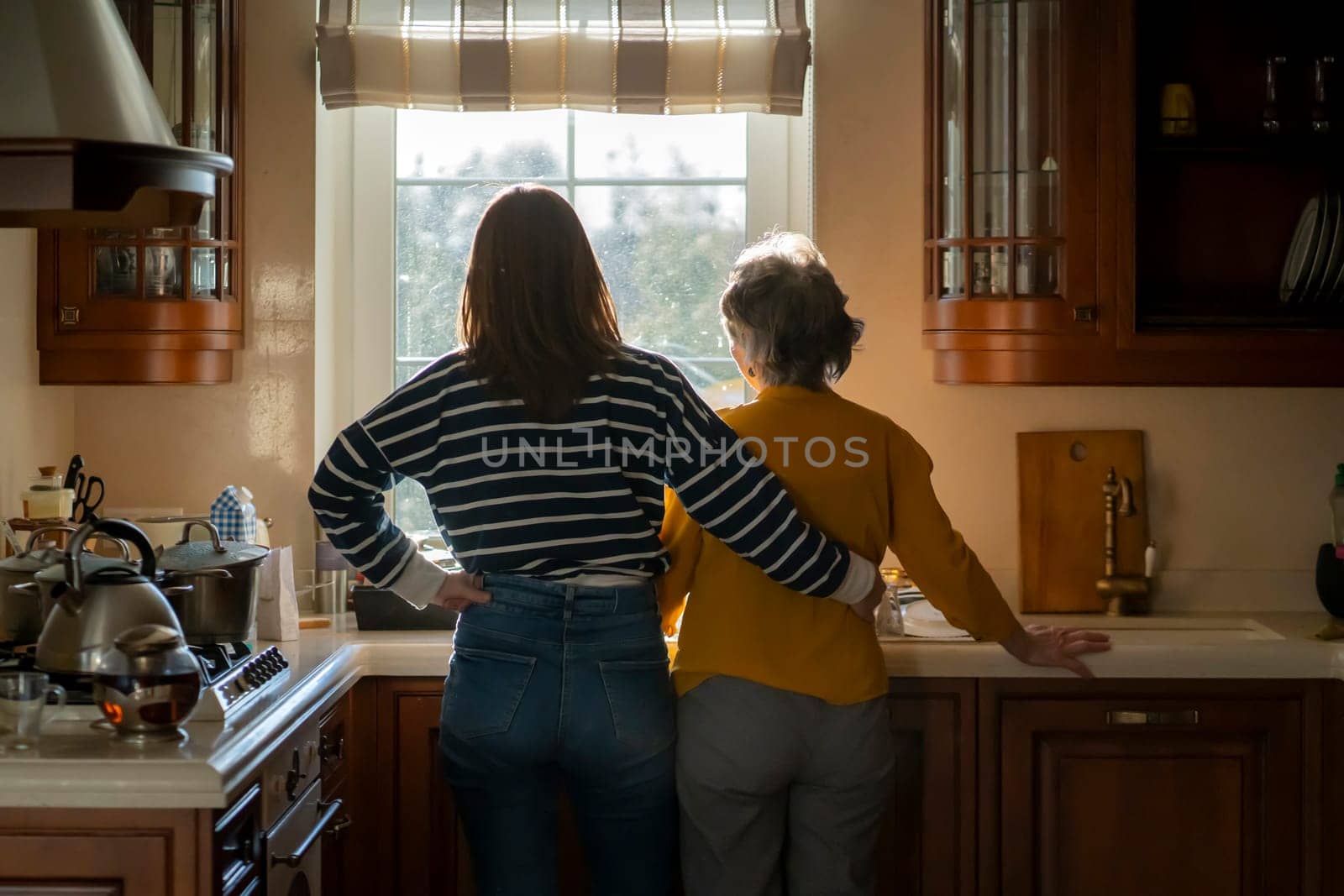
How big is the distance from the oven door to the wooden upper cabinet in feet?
3.02

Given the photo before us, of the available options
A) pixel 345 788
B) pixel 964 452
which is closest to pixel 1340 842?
pixel 964 452

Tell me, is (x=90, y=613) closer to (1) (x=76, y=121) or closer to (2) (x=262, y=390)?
(1) (x=76, y=121)

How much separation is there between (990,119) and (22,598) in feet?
5.76

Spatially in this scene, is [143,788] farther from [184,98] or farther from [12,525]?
[184,98]

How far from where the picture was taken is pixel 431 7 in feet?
8.95

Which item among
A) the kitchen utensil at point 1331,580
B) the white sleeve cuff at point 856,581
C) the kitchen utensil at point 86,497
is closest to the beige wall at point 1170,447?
the kitchen utensil at point 1331,580

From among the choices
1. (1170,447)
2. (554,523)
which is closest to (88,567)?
(554,523)

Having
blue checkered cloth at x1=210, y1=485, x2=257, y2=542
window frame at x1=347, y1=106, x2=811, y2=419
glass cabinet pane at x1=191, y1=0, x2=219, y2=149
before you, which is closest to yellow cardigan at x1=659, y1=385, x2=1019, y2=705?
blue checkered cloth at x1=210, y1=485, x2=257, y2=542

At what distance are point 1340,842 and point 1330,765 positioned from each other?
131 mm

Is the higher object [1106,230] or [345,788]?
[1106,230]

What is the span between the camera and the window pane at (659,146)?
9.57 ft

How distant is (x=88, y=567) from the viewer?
1.85m

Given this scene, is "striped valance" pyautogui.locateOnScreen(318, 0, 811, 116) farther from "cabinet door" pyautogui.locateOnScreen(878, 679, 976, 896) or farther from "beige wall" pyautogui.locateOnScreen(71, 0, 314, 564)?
"cabinet door" pyautogui.locateOnScreen(878, 679, 976, 896)

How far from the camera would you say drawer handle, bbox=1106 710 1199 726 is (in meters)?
2.40
